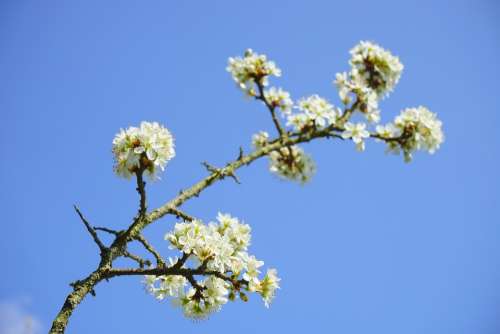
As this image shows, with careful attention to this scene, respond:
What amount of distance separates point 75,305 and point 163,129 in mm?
1716

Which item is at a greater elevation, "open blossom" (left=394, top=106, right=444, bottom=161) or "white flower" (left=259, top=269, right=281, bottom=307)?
"open blossom" (left=394, top=106, right=444, bottom=161)

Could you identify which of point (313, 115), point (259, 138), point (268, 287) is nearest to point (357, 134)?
point (313, 115)

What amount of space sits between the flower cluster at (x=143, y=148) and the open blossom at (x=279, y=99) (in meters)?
3.38

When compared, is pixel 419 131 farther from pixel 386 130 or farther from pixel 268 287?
pixel 268 287

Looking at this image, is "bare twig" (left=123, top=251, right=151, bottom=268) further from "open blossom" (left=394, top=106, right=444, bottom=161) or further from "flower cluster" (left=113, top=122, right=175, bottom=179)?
"open blossom" (left=394, top=106, right=444, bottom=161)

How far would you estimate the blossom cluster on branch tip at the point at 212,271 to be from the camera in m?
3.93

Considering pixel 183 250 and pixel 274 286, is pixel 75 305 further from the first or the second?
pixel 274 286

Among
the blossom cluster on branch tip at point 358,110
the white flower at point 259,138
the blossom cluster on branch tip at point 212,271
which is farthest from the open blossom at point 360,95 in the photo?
the blossom cluster on branch tip at point 212,271

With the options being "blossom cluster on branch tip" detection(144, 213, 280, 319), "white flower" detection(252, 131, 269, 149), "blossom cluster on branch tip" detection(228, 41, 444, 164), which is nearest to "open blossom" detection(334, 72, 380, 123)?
"blossom cluster on branch tip" detection(228, 41, 444, 164)

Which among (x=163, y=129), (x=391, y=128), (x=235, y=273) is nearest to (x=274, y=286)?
(x=235, y=273)

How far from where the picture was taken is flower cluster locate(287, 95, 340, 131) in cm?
680

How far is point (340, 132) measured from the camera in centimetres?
673

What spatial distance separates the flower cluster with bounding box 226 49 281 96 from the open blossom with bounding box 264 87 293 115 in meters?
0.21

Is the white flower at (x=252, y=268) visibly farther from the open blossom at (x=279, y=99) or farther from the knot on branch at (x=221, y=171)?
the open blossom at (x=279, y=99)
